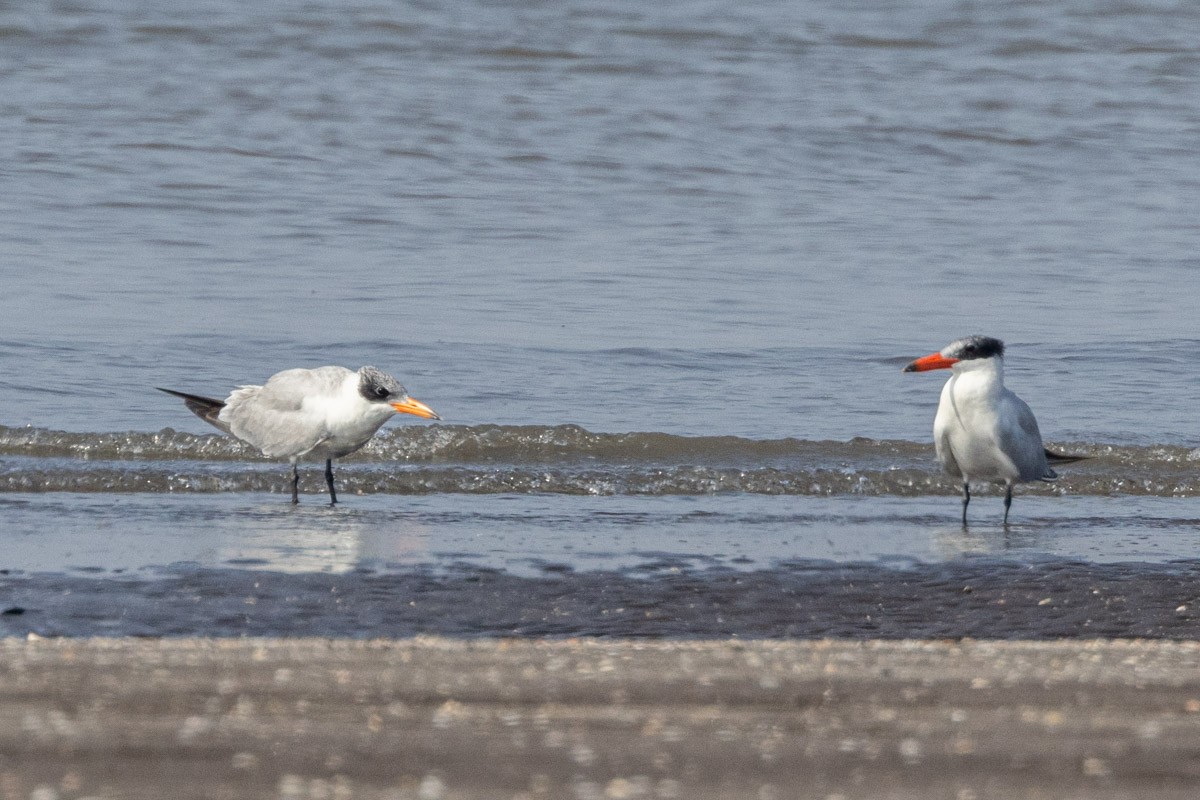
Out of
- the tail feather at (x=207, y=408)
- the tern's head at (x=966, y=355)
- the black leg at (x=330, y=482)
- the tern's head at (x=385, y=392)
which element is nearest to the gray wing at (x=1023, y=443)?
the tern's head at (x=966, y=355)

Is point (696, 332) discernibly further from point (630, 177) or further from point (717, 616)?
point (717, 616)

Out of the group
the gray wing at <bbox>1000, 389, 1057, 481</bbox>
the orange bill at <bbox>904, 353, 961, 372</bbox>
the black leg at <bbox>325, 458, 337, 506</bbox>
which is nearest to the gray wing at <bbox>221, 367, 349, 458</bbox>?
the black leg at <bbox>325, 458, 337, 506</bbox>

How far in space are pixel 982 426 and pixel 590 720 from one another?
12.5ft

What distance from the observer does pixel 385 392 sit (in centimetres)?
688

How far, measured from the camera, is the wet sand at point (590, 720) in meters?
3.11

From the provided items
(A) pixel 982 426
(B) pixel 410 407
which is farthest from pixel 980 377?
(B) pixel 410 407

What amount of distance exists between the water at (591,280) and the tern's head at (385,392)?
391 mm

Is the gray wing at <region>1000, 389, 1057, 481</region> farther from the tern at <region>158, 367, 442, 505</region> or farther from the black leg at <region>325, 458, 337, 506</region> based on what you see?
the black leg at <region>325, 458, 337, 506</region>

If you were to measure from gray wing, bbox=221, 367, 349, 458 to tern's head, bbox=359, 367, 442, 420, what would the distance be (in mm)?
227

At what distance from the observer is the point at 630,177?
14.2m

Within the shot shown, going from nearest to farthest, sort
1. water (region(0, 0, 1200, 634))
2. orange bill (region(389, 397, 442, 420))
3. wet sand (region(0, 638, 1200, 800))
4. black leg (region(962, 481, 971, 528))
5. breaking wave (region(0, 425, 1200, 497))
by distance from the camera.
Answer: wet sand (region(0, 638, 1200, 800))
water (region(0, 0, 1200, 634))
black leg (region(962, 481, 971, 528))
orange bill (region(389, 397, 442, 420))
breaking wave (region(0, 425, 1200, 497))

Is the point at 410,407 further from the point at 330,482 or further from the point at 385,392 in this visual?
the point at 330,482

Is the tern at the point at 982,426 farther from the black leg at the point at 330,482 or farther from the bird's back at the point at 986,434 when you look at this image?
the black leg at the point at 330,482

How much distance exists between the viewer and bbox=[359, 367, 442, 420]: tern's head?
270 inches
